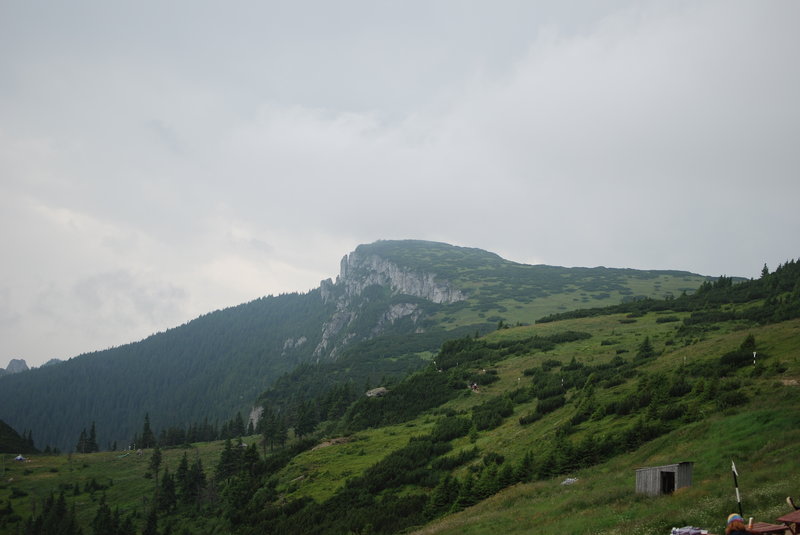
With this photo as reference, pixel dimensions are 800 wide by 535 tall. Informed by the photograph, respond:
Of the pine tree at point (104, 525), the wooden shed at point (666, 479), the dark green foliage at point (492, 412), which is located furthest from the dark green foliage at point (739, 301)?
the pine tree at point (104, 525)

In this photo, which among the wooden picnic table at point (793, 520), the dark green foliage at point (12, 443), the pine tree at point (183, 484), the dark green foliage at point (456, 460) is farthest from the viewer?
the dark green foliage at point (12, 443)

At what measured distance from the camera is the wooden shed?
79.8 feet

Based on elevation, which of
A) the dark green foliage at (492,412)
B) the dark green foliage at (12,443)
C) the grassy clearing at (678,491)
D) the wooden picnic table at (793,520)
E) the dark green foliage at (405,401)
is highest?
the wooden picnic table at (793,520)

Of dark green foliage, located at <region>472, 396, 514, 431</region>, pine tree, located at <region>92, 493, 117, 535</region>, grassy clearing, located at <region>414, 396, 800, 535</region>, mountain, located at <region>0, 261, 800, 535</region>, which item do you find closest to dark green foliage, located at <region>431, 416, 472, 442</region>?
mountain, located at <region>0, 261, 800, 535</region>

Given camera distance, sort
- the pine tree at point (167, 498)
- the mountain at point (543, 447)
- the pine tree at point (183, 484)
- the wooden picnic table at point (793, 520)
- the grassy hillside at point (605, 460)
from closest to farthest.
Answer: the wooden picnic table at point (793, 520) < the grassy hillside at point (605, 460) < the mountain at point (543, 447) < the pine tree at point (167, 498) < the pine tree at point (183, 484)

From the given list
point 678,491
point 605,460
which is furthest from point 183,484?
point 678,491

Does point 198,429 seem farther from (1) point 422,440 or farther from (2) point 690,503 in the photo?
(2) point 690,503

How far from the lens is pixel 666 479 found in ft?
82.1

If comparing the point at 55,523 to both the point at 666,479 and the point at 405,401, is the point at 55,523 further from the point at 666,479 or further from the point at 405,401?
the point at 666,479

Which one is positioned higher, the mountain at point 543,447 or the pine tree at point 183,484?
the mountain at point 543,447

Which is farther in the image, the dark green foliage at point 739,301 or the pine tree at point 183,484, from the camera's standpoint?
the pine tree at point 183,484

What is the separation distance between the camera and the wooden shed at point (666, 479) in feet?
79.8

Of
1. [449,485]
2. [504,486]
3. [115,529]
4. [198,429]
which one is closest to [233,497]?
[115,529]

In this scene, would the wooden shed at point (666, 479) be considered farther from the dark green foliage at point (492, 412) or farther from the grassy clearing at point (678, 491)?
the dark green foliage at point (492, 412)
